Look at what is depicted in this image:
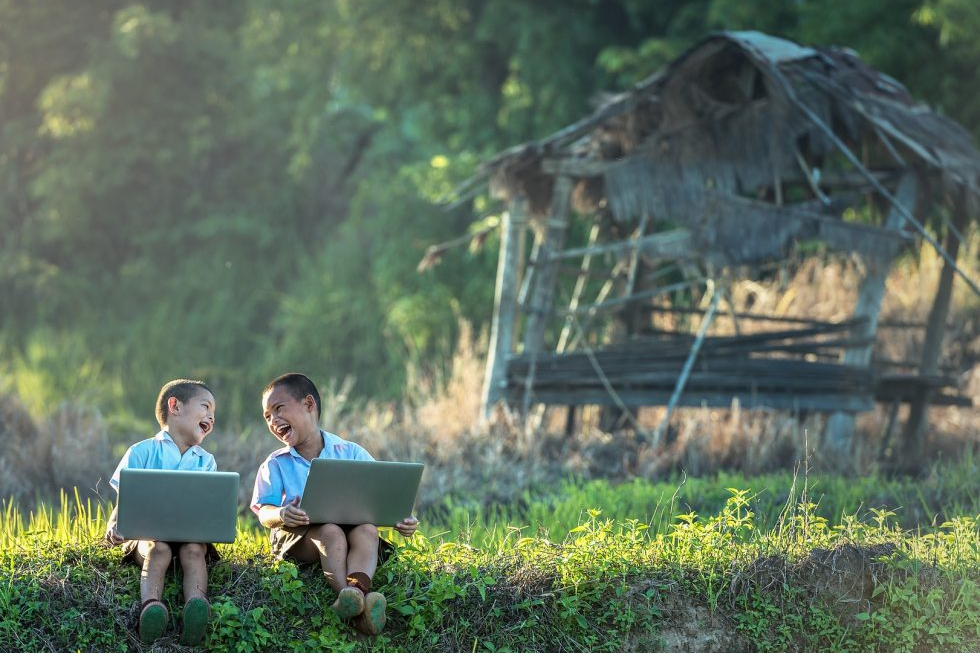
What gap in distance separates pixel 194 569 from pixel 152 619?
11.9 inches

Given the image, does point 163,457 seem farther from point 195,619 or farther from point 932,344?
point 932,344

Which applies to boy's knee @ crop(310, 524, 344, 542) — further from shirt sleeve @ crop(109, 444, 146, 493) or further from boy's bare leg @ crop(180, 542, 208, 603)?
shirt sleeve @ crop(109, 444, 146, 493)

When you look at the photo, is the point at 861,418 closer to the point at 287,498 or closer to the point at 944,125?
the point at 944,125

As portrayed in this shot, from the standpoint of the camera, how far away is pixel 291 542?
599 centimetres

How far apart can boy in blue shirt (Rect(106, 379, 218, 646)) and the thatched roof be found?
22.3ft

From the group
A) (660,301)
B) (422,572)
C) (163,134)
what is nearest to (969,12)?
(660,301)

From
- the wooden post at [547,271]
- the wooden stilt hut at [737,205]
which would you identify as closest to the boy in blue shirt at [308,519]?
the wooden stilt hut at [737,205]

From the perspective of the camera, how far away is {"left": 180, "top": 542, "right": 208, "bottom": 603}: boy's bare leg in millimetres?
5648

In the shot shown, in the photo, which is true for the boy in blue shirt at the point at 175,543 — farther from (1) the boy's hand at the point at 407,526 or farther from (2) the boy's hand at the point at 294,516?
(1) the boy's hand at the point at 407,526

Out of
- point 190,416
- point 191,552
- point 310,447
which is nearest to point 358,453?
point 310,447

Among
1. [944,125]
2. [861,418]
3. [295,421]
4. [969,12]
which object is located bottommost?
[861,418]

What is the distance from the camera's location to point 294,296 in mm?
24453

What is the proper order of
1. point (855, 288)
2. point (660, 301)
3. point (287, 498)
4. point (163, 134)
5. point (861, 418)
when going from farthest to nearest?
point (163, 134)
point (660, 301)
point (855, 288)
point (861, 418)
point (287, 498)

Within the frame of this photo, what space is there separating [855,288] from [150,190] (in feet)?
46.5
